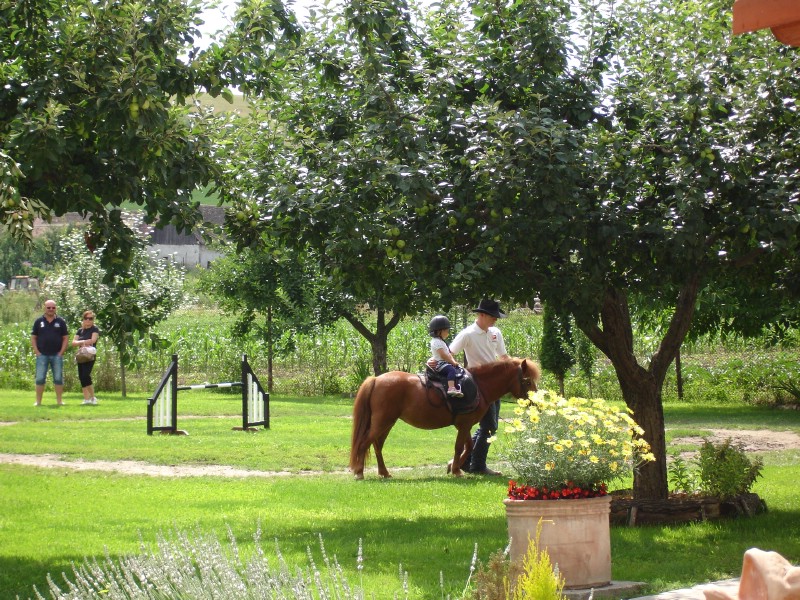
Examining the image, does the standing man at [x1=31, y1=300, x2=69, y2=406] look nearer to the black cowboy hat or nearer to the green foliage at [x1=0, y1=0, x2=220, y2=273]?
the black cowboy hat

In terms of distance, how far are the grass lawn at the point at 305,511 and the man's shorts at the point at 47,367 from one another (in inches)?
126

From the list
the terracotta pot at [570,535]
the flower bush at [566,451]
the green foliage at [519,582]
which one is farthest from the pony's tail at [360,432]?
the green foliage at [519,582]

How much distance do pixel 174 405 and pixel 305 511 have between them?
807cm

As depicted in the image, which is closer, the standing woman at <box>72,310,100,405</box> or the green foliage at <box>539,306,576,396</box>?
the standing woman at <box>72,310,100,405</box>

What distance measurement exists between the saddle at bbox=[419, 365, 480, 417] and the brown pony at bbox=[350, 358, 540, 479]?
0.08 meters

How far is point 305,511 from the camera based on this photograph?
1141 cm

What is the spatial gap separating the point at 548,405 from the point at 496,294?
7.10 feet

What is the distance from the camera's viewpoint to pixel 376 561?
29.1 feet

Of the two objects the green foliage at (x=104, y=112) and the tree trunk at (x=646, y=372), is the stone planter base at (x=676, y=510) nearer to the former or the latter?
the tree trunk at (x=646, y=372)

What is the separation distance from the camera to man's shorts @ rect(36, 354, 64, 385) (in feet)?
76.8

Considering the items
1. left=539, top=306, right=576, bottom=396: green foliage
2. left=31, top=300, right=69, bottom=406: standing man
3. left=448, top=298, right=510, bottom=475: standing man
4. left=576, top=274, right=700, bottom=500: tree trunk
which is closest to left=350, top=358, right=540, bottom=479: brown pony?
left=448, top=298, right=510, bottom=475: standing man

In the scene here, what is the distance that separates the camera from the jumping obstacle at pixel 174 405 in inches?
732

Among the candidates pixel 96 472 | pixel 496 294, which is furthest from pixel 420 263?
pixel 96 472

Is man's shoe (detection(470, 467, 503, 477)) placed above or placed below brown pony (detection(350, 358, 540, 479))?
below
